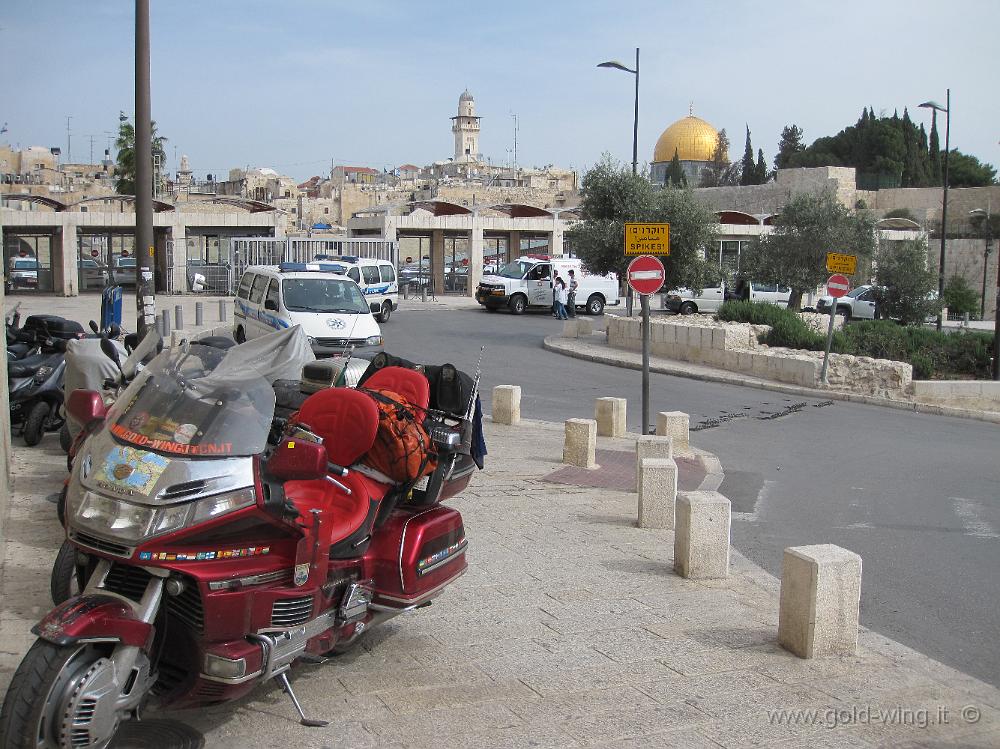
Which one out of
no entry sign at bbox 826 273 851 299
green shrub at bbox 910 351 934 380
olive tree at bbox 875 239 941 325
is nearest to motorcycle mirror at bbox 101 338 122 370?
no entry sign at bbox 826 273 851 299

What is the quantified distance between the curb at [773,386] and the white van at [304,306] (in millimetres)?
5750

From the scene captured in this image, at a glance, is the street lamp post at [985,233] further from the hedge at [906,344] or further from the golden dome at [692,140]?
the golden dome at [692,140]

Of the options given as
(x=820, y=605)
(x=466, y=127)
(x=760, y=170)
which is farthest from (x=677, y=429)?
(x=466, y=127)

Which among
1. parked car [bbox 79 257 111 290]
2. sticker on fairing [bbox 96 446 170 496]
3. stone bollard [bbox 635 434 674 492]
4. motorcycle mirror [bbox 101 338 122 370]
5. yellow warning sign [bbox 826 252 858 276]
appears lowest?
stone bollard [bbox 635 434 674 492]

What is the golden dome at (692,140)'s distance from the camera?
107 meters

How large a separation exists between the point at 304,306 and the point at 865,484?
37.9 ft

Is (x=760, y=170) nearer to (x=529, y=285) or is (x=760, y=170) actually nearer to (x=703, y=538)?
(x=529, y=285)

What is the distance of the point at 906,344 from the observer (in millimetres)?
22484

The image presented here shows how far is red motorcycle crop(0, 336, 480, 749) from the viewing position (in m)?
3.41

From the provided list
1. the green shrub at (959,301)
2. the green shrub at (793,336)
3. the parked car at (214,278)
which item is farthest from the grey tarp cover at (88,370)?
the green shrub at (959,301)

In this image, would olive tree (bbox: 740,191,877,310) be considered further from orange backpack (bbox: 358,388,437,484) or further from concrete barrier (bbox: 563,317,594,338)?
orange backpack (bbox: 358,388,437,484)

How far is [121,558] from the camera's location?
3596mm

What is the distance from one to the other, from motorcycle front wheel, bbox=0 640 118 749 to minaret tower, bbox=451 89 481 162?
16583 cm

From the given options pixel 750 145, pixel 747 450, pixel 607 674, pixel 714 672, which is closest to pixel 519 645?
pixel 607 674
